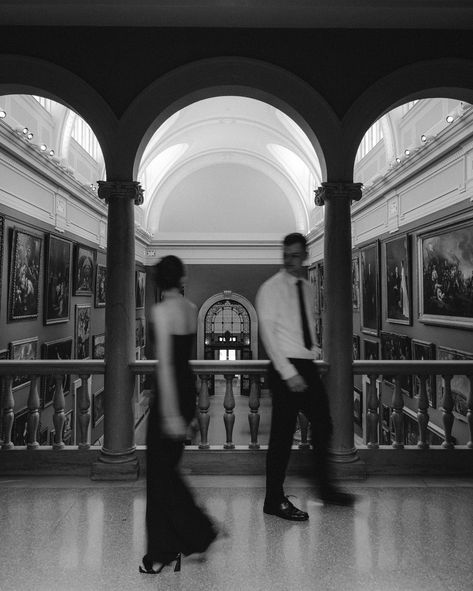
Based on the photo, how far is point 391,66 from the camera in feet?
15.6

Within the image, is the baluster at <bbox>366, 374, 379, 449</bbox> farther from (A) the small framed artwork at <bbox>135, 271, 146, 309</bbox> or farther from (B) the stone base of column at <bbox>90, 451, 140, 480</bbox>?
(A) the small framed artwork at <bbox>135, 271, 146, 309</bbox>

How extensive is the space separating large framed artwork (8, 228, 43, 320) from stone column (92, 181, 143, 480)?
4.19 meters

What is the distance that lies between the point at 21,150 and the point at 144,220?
1011cm

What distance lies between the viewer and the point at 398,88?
473 centimetres

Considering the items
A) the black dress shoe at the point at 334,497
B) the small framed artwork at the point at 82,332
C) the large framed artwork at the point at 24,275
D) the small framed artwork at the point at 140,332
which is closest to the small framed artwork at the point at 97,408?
the small framed artwork at the point at 82,332

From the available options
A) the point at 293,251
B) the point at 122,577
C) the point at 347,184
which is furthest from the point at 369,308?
the point at 122,577

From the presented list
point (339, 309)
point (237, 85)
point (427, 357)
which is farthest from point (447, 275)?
point (237, 85)

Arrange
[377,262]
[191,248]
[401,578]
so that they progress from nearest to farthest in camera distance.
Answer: [401,578] < [377,262] < [191,248]

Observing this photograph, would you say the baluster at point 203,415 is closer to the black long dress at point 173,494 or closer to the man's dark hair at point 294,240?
the black long dress at point 173,494

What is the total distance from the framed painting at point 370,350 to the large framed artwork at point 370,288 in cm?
25

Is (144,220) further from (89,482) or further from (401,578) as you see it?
(401,578)

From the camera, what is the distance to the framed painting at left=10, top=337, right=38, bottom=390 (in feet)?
26.5

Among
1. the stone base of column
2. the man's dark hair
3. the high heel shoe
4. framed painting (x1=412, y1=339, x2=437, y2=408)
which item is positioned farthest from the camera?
framed painting (x1=412, y1=339, x2=437, y2=408)

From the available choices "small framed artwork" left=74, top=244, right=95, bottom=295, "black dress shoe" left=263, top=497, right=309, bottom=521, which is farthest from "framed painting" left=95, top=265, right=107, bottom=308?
"black dress shoe" left=263, top=497, right=309, bottom=521
